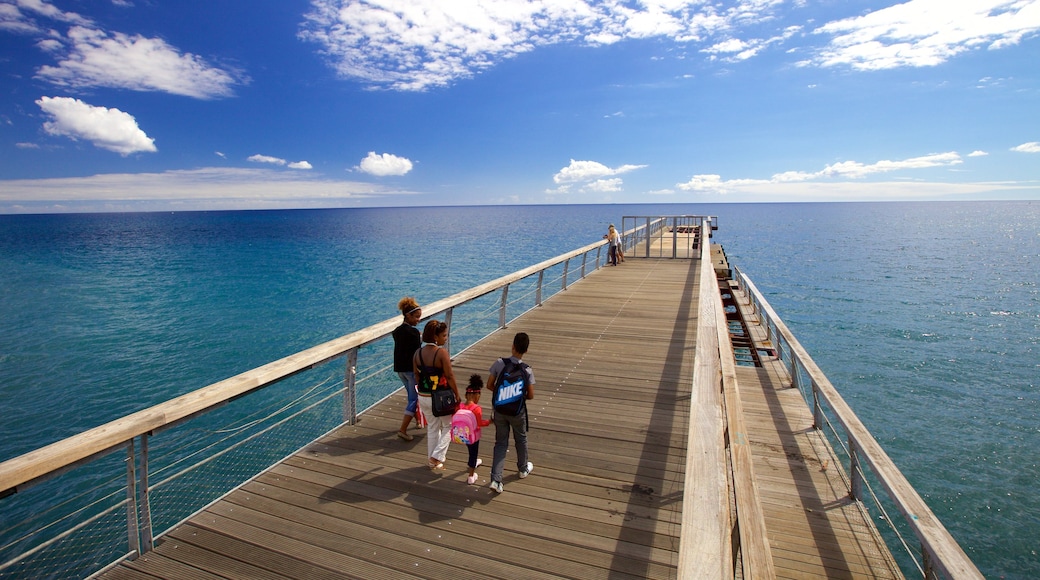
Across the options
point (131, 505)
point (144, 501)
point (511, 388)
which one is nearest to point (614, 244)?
point (511, 388)

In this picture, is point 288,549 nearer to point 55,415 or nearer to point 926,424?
point 55,415

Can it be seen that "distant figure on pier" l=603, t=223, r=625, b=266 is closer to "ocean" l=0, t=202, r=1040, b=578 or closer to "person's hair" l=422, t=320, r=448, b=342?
"ocean" l=0, t=202, r=1040, b=578

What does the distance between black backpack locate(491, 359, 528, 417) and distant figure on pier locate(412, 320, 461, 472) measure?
0.43 m

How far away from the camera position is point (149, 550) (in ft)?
10.9

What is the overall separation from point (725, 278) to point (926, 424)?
1161cm

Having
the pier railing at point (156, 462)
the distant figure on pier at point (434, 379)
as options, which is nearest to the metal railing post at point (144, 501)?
the pier railing at point (156, 462)

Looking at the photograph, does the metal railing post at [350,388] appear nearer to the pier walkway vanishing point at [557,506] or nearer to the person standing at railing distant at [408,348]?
the pier walkway vanishing point at [557,506]

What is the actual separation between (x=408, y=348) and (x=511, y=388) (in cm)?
133

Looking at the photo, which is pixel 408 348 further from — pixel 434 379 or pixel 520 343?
pixel 520 343

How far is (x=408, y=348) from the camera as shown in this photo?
15.9 ft

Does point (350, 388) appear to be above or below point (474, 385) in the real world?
below

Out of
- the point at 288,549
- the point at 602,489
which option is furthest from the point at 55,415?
the point at 602,489

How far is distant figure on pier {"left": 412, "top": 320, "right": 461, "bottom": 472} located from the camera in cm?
427

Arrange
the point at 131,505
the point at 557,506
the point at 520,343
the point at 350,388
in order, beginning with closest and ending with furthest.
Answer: the point at 131,505, the point at 557,506, the point at 520,343, the point at 350,388
